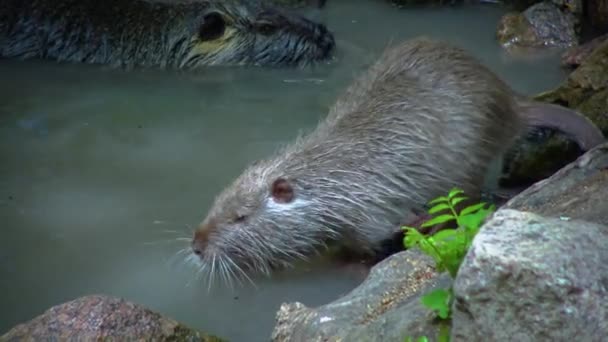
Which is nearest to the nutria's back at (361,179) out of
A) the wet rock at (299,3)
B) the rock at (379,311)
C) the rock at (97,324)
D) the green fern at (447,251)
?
the rock at (379,311)

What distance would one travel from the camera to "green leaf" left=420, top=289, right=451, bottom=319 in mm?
1849

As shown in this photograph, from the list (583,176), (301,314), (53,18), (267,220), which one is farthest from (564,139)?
(53,18)

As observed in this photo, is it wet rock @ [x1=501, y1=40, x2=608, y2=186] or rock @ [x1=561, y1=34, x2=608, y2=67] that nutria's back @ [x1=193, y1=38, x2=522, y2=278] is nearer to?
wet rock @ [x1=501, y1=40, x2=608, y2=186]

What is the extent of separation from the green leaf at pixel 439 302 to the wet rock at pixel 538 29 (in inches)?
145

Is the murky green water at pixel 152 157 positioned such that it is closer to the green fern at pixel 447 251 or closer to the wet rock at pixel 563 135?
the wet rock at pixel 563 135

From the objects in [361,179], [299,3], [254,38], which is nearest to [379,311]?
[361,179]

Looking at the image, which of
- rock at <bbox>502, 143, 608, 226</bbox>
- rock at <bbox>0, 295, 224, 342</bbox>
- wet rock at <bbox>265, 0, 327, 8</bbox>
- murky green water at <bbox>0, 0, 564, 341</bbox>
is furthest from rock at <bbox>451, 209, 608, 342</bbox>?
wet rock at <bbox>265, 0, 327, 8</bbox>

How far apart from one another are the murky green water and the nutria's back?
0.55ft

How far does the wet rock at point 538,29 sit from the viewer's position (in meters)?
5.30

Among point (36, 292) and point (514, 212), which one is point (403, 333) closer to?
point (514, 212)

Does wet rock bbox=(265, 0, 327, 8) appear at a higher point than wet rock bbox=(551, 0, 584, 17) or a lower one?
lower

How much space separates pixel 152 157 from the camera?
400cm

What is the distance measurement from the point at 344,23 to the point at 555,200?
11.1ft

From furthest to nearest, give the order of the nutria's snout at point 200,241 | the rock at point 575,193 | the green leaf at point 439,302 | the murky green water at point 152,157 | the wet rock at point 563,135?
→ the wet rock at point 563,135 < the nutria's snout at point 200,241 < the murky green water at point 152,157 < the rock at point 575,193 < the green leaf at point 439,302
